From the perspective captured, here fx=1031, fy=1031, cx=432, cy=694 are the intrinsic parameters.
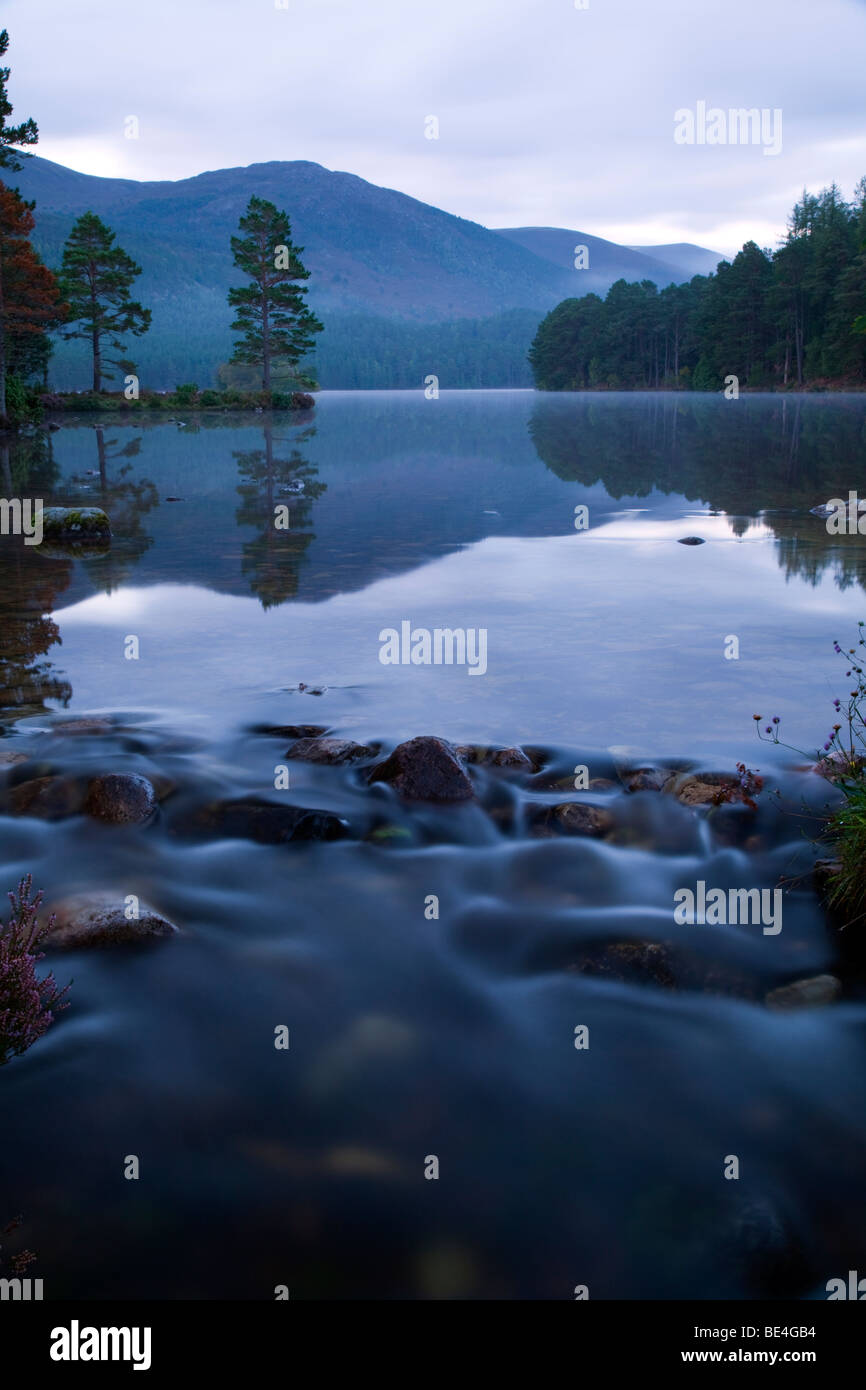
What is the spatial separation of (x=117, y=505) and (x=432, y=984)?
18.2 meters

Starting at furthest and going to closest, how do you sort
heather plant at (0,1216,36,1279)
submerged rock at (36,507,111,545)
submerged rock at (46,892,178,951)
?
1. submerged rock at (36,507,111,545)
2. submerged rock at (46,892,178,951)
3. heather plant at (0,1216,36,1279)

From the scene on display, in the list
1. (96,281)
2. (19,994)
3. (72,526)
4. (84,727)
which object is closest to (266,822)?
(84,727)

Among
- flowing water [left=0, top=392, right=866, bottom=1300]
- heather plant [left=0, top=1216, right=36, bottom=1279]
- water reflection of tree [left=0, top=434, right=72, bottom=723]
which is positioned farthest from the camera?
water reflection of tree [left=0, top=434, right=72, bottom=723]

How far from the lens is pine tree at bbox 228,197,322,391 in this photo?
7050 centimetres

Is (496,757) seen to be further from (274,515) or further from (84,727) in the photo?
(274,515)

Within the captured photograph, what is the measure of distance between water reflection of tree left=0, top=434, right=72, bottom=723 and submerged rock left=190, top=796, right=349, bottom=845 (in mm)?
2474

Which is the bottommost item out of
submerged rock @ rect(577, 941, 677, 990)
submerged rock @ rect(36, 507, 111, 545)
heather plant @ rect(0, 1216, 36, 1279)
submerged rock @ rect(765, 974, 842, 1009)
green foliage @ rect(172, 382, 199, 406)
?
heather plant @ rect(0, 1216, 36, 1279)

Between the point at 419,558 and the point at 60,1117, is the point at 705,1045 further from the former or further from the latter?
the point at 419,558

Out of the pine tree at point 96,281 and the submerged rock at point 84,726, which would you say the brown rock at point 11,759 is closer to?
the submerged rock at point 84,726

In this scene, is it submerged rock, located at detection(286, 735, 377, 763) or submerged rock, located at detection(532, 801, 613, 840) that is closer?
submerged rock, located at detection(532, 801, 613, 840)

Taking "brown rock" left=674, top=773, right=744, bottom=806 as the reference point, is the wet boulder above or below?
above

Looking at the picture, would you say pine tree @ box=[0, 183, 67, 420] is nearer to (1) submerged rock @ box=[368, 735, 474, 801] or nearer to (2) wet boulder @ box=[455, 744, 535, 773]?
(2) wet boulder @ box=[455, 744, 535, 773]

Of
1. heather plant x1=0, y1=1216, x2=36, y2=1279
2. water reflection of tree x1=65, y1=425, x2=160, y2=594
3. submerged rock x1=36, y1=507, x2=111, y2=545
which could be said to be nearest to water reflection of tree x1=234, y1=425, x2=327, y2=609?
water reflection of tree x1=65, y1=425, x2=160, y2=594

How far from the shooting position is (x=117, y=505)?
69.5 ft
